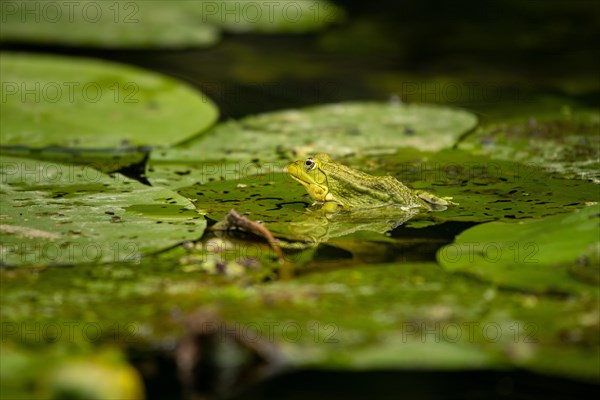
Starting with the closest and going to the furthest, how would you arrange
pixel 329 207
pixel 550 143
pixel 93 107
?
pixel 329 207, pixel 550 143, pixel 93 107

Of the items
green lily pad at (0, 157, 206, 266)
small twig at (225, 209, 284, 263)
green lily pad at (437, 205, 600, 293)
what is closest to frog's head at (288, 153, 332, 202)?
green lily pad at (0, 157, 206, 266)

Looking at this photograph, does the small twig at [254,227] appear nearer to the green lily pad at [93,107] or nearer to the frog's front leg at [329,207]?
the frog's front leg at [329,207]

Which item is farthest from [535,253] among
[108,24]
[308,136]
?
[108,24]

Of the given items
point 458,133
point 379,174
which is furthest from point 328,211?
point 458,133

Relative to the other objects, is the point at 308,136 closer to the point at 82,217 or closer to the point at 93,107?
the point at 93,107

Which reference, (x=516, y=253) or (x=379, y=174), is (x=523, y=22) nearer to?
(x=379, y=174)

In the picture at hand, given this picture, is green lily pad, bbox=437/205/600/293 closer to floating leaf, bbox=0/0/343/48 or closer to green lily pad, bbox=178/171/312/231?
green lily pad, bbox=178/171/312/231
